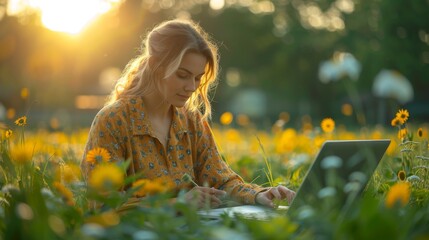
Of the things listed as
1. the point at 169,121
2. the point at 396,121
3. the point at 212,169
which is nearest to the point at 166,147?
the point at 169,121

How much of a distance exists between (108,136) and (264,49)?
83.6 feet

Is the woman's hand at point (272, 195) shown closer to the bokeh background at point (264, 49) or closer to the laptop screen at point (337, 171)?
the laptop screen at point (337, 171)

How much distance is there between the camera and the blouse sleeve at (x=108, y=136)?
108 inches

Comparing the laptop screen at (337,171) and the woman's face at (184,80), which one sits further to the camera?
the woman's face at (184,80)

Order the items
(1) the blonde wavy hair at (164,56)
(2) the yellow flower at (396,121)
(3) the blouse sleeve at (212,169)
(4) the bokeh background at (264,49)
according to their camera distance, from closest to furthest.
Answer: (1) the blonde wavy hair at (164,56), (3) the blouse sleeve at (212,169), (2) the yellow flower at (396,121), (4) the bokeh background at (264,49)

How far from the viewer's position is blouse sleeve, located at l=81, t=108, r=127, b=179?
8.96 feet

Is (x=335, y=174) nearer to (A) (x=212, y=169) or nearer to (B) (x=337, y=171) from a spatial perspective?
(B) (x=337, y=171)

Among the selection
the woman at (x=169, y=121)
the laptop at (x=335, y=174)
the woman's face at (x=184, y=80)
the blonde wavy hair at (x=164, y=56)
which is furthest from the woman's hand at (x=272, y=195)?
the blonde wavy hair at (x=164, y=56)

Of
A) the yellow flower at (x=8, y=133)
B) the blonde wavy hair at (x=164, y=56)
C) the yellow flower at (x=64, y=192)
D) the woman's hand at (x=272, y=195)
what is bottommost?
the woman's hand at (x=272, y=195)

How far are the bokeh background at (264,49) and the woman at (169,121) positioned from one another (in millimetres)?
12150

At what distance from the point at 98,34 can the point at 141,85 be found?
20.7 metres

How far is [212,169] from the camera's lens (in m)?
3.11

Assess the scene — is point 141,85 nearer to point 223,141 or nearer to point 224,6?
point 223,141

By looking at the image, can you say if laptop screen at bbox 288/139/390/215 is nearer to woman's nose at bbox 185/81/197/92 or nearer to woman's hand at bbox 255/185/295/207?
woman's hand at bbox 255/185/295/207
